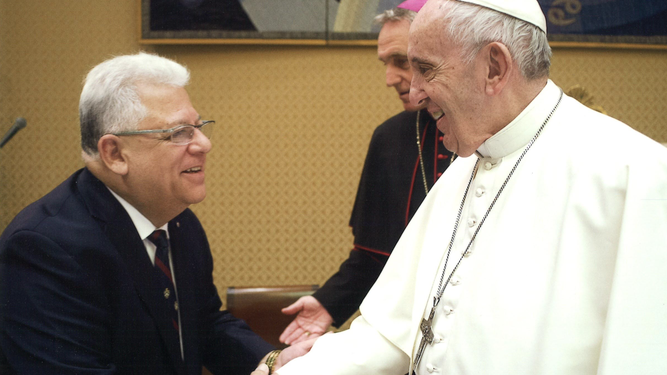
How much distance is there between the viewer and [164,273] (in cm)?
198

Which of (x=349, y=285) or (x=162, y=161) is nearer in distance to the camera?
(x=162, y=161)

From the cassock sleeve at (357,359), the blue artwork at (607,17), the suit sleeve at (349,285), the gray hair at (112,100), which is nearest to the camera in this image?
the cassock sleeve at (357,359)

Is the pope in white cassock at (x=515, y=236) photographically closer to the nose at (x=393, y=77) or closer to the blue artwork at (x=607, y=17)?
the nose at (x=393, y=77)

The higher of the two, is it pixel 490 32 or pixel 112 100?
pixel 490 32

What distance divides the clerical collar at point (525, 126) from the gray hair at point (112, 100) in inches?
45.0

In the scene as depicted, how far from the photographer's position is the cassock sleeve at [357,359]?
157 centimetres

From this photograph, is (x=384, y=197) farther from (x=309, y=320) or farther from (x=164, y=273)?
(x=164, y=273)

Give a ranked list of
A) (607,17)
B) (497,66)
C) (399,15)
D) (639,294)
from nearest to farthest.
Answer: (639,294)
(497,66)
(399,15)
(607,17)

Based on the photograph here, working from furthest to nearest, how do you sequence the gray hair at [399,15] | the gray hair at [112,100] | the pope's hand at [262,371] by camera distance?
the gray hair at [399,15]
the gray hair at [112,100]
the pope's hand at [262,371]

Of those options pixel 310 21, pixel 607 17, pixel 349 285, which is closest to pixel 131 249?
pixel 349 285

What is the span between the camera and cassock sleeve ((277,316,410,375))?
1.57 m

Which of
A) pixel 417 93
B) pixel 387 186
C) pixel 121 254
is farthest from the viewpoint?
pixel 387 186

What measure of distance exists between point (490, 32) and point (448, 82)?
148 mm

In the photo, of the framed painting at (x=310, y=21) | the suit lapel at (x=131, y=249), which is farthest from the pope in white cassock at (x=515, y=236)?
the framed painting at (x=310, y=21)
